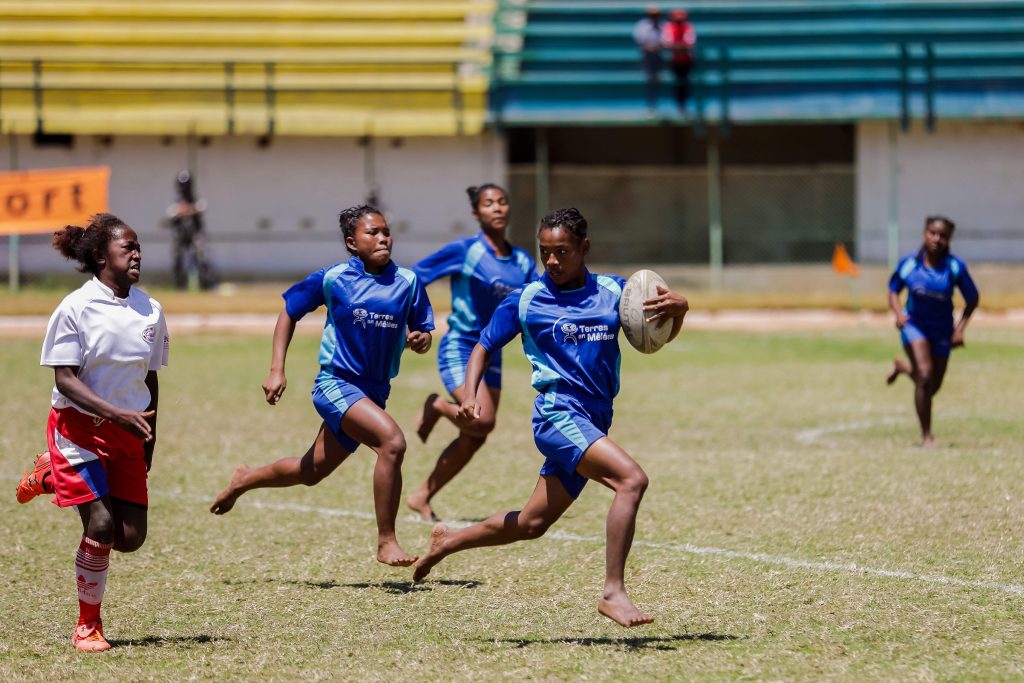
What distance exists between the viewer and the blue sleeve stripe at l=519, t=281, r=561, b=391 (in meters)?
7.09

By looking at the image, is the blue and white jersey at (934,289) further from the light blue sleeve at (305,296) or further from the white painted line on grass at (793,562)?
the light blue sleeve at (305,296)

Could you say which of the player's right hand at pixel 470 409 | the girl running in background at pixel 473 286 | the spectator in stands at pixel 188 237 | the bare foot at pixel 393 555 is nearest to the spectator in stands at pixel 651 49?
the spectator in stands at pixel 188 237

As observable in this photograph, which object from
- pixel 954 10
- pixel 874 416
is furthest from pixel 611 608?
pixel 954 10

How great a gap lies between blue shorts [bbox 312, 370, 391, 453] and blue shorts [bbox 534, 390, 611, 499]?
57.7 inches

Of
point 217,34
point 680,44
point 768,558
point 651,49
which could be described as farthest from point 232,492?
point 217,34

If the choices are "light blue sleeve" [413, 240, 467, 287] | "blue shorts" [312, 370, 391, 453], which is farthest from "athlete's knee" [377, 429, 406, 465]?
"light blue sleeve" [413, 240, 467, 287]

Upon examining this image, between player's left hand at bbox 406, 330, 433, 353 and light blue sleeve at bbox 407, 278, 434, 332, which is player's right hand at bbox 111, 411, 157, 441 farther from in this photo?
light blue sleeve at bbox 407, 278, 434, 332

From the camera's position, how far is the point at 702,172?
27.0m

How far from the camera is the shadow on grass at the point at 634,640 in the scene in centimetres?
678

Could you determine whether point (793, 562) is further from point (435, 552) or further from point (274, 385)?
point (274, 385)

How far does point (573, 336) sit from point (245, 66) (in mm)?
24350

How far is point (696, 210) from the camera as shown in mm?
27312

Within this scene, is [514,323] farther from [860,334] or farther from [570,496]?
[860,334]

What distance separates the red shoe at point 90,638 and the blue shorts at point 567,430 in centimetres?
209
